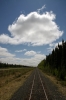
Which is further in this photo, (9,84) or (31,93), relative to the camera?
(9,84)

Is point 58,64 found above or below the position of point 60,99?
above

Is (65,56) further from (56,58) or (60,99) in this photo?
(60,99)

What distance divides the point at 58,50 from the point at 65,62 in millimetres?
15868

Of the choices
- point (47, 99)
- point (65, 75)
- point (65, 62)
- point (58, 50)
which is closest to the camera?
point (47, 99)

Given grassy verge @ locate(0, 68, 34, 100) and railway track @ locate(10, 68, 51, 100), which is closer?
railway track @ locate(10, 68, 51, 100)

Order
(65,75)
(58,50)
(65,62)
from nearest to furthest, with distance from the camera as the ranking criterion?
1. (65,75)
2. (65,62)
3. (58,50)

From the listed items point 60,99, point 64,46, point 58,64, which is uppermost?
point 64,46

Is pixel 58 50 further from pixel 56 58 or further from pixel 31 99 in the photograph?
pixel 31 99

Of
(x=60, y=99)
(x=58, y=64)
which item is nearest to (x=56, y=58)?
(x=58, y=64)

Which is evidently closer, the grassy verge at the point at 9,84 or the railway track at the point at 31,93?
the railway track at the point at 31,93

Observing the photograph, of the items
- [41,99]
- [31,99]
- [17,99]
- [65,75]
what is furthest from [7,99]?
[65,75]

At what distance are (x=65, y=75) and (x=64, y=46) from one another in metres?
26.1

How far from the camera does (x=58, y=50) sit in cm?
6994

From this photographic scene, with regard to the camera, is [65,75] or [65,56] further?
[65,56]
